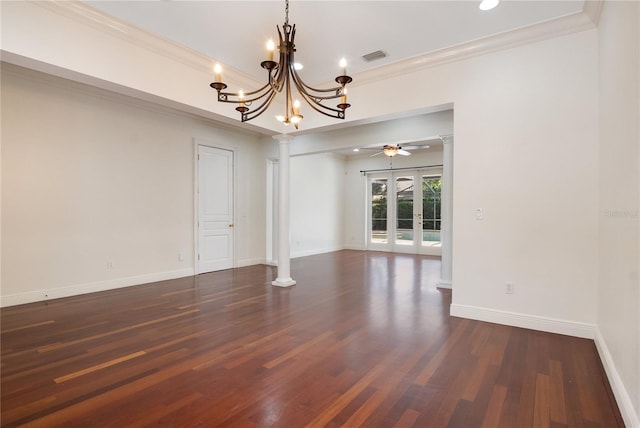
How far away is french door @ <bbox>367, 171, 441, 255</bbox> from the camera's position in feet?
30.5

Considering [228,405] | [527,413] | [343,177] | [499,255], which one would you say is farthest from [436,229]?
[228,405]

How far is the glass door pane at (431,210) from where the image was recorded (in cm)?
924

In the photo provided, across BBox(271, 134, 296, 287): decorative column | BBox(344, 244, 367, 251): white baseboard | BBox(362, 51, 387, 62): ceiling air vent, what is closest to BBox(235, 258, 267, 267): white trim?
BBox(271, 134, 296, 287): decorative column

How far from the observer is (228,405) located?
80.9 inches

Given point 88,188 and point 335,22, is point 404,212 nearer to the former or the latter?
point 335,22

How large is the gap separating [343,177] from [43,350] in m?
8.76

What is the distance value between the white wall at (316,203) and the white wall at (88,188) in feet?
9.76

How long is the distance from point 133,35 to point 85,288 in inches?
140

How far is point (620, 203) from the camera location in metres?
2.24

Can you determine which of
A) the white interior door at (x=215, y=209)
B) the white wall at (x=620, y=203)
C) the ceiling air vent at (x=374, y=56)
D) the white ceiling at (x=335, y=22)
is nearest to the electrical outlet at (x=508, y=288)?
the white wall at (x=620, y=203)

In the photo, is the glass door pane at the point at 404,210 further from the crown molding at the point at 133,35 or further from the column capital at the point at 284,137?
the crown molding at the point at 133,35

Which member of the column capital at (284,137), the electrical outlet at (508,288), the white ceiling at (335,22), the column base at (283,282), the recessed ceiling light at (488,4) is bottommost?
the column base at (283,282)

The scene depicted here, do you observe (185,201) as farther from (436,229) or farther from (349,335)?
(436,229)

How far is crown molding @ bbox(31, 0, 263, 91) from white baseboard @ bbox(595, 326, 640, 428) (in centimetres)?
485
